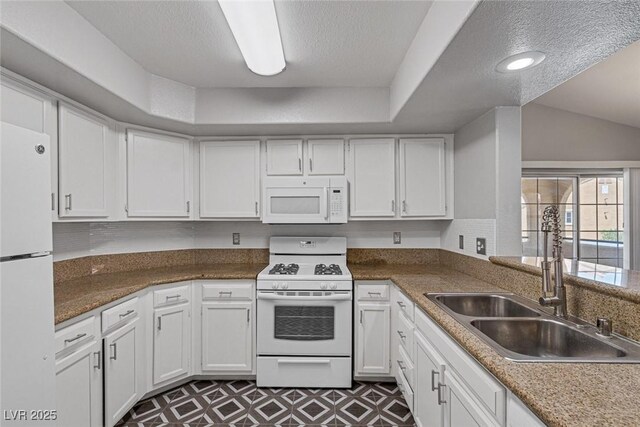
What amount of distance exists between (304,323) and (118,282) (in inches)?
54.0

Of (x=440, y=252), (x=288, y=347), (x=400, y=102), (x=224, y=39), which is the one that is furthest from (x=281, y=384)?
(x=224, y=39)

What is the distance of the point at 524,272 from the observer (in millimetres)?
1809

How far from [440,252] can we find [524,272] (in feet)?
4.18

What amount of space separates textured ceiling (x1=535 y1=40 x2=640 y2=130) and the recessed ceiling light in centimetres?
123

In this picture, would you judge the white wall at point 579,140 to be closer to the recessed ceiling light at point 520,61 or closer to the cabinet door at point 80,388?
the recessed ceiling light at point 520,61

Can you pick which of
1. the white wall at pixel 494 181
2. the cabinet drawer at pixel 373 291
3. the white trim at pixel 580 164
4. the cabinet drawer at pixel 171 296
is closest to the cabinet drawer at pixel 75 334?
the cabinet drawer at pixel 171 296

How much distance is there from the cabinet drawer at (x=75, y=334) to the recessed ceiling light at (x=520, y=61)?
8.15ft

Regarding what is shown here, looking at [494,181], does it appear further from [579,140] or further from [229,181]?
[579,140]

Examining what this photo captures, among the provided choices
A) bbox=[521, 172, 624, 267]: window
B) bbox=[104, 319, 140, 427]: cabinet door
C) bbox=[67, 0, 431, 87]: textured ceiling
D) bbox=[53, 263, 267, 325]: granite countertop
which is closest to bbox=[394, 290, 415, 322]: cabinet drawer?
bbox=[53, 263, 267, 325]: granite countertop

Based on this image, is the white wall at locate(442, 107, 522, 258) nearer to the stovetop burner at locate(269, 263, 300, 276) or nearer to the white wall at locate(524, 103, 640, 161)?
the stovetop burner at locate(269, 263, 300, 276)

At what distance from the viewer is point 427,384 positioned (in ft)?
5.54

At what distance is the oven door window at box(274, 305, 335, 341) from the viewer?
245cm

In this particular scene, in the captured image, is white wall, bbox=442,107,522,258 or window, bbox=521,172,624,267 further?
window, bbox=521,172,624,267

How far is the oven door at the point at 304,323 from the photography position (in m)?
2.44
